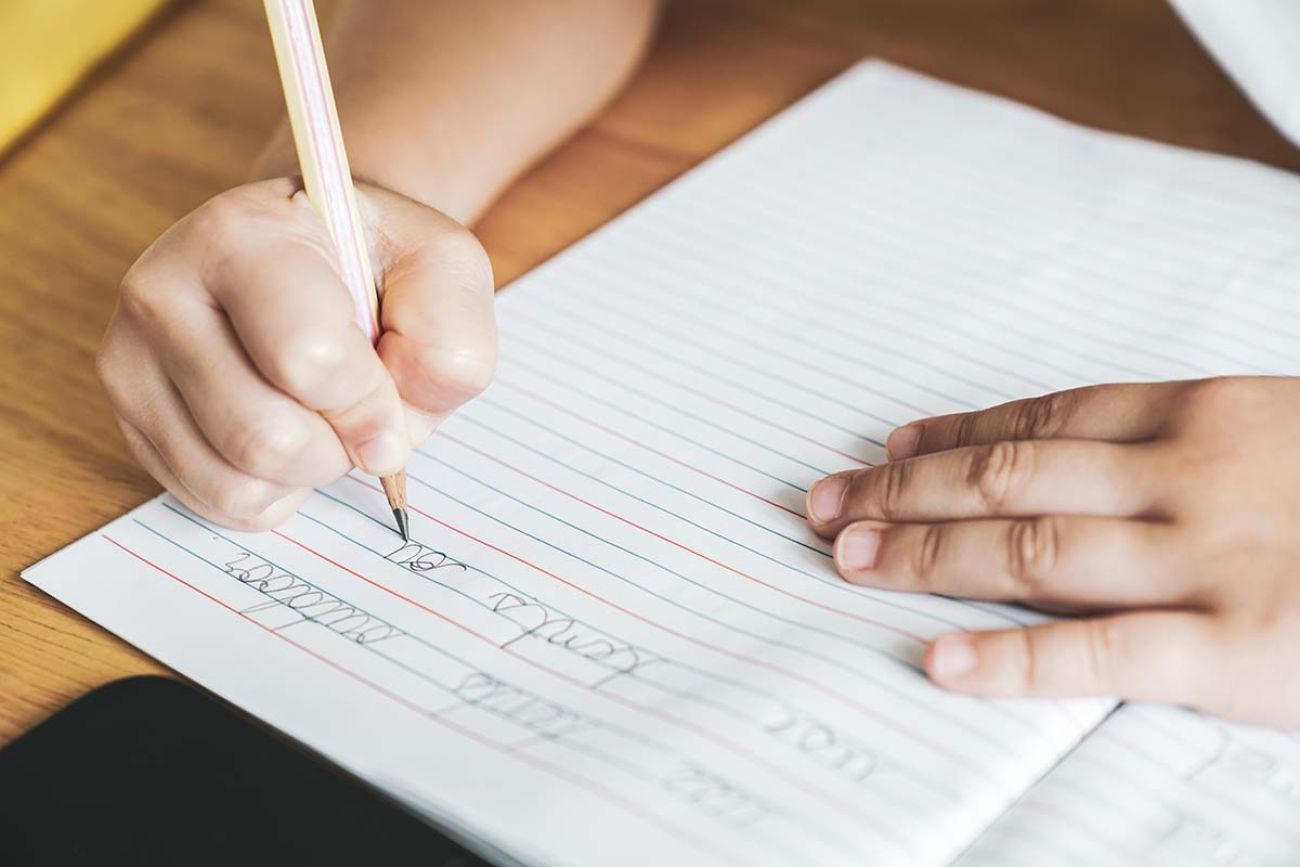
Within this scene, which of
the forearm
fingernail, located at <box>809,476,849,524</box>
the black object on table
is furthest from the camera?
the forearm

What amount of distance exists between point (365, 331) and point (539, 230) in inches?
8.4

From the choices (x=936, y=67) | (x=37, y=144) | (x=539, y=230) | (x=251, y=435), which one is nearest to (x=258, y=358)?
(x=251, y=435)

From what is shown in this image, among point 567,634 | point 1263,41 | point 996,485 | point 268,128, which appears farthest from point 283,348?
point 1263,41

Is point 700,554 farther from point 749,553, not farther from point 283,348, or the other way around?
point 283,348

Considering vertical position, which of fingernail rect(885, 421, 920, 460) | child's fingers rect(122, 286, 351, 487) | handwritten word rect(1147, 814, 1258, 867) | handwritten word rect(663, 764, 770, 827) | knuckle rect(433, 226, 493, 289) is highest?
knuckle rect(433, 226, 493, 289)

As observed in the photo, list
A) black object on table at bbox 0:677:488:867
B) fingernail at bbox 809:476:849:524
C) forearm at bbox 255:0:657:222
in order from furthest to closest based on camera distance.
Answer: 1. forearm at bbox 255:0:657:222
2. fingernail at bbox 809:476:849:524
3. black object on table at bbox 0:677:488:867

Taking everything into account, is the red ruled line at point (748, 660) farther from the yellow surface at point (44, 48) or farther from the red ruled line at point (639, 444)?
the yellow surface at point (44, 48)

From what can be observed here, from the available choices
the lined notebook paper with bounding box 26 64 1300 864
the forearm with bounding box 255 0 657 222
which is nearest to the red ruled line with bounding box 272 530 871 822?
the lined notebook paper with bounding box 26 64 1300 864

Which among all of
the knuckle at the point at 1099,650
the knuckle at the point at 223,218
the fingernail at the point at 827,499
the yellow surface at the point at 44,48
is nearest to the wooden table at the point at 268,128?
the yellow surface at the point at 44,48

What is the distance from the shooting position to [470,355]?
17.4 inches

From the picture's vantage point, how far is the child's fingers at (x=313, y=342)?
406 millimetres

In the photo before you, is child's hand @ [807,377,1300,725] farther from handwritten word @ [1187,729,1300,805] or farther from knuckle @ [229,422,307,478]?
knuckle @ [229,422,307,478]

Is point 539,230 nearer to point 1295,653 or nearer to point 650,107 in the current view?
point 650,107

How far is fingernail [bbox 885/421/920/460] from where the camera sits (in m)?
0.49
